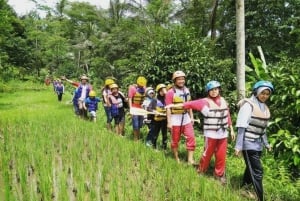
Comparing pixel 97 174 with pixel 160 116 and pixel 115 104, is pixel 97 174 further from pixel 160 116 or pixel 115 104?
pixel 115 104

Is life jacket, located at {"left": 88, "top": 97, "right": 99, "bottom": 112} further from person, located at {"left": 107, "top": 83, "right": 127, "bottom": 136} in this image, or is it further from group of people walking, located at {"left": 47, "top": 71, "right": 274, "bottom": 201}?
group of people walking, located at {"left": 47, "top": 71, "right": 274, "bottom": 201}

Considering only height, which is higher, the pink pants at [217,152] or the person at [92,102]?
the person at [92,102]

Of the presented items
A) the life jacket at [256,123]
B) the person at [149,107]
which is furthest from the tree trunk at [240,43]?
the life jacket at [256,123]

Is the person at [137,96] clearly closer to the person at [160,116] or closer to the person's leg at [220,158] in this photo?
the person at [160,116]

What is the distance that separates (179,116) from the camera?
6.88 m

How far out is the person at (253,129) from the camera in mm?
4996

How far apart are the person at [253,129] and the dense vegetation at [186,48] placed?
565 millimetres

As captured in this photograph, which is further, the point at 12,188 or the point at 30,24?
the point at 30,24

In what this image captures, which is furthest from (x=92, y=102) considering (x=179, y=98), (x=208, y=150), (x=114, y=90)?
(x=208, y=150)

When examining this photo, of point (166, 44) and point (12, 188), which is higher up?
A: point (166, 44)

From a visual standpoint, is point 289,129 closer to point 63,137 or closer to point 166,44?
point 63,137

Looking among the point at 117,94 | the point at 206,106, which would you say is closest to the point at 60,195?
the point at 206,106

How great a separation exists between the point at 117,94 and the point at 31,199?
20.1 feet

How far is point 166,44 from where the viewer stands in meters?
10.4
